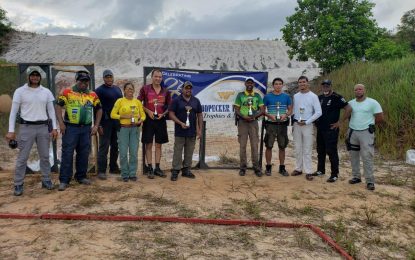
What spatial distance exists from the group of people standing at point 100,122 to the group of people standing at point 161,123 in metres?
0.01

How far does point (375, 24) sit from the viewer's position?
65.2 feet

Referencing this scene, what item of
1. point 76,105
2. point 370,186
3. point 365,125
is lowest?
point 370,186

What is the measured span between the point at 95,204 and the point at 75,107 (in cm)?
153

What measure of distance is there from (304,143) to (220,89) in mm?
1819

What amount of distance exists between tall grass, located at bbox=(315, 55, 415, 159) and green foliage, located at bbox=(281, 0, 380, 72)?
12.3 feet

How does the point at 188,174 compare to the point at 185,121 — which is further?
the point at 188,174

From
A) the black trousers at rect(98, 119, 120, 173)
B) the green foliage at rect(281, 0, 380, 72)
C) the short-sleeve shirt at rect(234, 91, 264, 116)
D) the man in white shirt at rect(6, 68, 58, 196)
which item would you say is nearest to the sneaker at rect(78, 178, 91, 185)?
the black trousers at rect(98, 119, 120, 173)

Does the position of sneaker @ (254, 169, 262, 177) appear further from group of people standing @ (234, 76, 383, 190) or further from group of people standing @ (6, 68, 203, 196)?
group of people standing @ (6, 68, 203, 196)

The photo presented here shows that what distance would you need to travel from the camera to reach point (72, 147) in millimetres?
6031

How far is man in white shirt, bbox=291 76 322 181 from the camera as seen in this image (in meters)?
6.72

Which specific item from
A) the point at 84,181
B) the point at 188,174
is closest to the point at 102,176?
the point at 84,181

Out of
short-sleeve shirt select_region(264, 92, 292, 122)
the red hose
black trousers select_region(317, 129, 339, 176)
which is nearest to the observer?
the red hose

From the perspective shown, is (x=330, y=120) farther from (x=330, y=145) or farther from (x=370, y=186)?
(x=370, y=186)

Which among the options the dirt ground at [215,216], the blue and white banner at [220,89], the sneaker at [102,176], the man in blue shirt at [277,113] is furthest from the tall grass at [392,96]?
the sneaker at [102,176]
